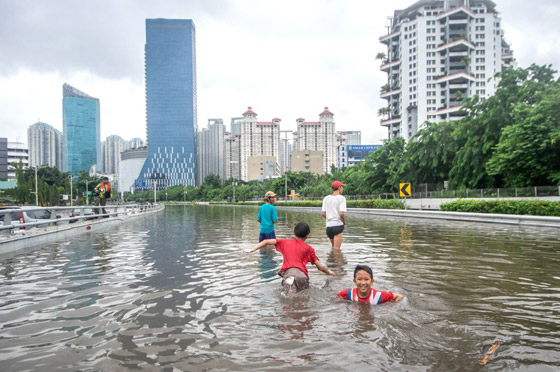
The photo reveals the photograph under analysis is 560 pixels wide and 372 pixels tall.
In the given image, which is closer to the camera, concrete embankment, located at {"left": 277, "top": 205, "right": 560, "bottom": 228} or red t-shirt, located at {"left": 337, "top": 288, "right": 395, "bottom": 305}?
red t-shirt, located at {"left": 337, "top": 288, "right": 395, "bottom": 305}

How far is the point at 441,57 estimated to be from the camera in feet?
352

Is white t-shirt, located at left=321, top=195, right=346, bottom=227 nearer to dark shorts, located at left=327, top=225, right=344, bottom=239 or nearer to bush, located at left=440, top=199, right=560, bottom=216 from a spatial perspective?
dark shorts, located at left=327, top=225, right=344, bottom=239

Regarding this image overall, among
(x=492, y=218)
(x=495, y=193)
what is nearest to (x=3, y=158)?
(x=495, y=193)

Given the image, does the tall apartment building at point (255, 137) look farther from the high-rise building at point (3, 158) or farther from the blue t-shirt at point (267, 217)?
the blue t-shirt at point (267, 217)

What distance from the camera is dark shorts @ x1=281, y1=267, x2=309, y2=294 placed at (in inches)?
229

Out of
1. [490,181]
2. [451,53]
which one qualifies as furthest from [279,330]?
[451,53]

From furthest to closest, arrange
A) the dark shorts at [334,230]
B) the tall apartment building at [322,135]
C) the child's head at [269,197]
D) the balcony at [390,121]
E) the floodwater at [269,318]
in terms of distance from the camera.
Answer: the tall apartment building at [322,135] < the balcony at [390,121] < the dark shorts at [334,230] < the child's head at [269,197] < the floodwater at [269,318]

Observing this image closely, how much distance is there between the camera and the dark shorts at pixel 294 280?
5.82 m

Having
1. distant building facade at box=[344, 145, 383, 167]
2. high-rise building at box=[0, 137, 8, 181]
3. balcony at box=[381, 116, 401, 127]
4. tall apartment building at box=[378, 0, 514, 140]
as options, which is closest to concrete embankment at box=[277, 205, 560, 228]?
tall apartment building at box=[378, 0, 514, 140]

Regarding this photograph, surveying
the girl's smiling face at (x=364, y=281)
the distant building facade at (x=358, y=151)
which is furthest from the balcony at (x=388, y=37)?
the girl's smiling face at (x=364, y=281)

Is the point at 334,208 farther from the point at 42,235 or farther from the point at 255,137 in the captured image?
the point at 255,137

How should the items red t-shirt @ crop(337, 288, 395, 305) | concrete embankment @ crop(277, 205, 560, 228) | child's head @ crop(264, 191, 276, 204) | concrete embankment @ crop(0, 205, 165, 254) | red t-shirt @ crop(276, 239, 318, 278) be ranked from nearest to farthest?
1. red t-shirt @ crop(337, 288, 395, 305)
2. red t-shirt @ crop(276, 239, 318, 278)
3. child's head @ crop(264, 191, 276, 204)
4. concrete embankment @ crop(0, 205, 165, 254)
5. concrete embankment @ crop(277, 205, 560, 228)

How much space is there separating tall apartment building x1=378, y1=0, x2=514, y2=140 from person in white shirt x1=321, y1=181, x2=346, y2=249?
97.4m

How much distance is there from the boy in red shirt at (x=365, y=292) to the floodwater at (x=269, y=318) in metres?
0.12
